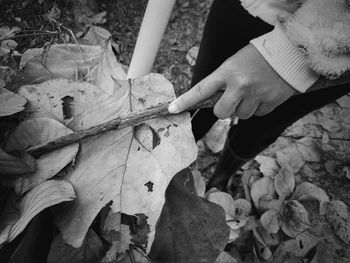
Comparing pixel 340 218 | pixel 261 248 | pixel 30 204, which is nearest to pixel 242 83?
pixel 30 204

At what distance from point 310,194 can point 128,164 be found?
1252 mm

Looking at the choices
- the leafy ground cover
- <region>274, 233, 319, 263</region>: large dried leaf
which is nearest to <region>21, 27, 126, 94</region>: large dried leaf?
the leafy ground cover

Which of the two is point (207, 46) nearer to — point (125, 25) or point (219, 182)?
point (219, 182)

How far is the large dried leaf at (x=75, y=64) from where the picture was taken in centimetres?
69

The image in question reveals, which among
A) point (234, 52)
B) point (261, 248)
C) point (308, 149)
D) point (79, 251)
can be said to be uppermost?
point (234, 52)

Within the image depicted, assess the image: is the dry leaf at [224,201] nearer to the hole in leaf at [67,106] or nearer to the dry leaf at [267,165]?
the dry leaf at [267,165]

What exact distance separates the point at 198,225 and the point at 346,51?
465 millimetres

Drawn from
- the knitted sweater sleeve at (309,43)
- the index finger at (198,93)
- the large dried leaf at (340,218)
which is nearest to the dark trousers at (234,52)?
the knitted sweater sleeve at (309,43)

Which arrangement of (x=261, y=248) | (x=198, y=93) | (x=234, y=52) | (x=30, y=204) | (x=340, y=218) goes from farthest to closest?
(x=340, y=218)
(x=261, y=248)
(x=234, y=52)
(x=198, y=93)
(x=30, y=204)

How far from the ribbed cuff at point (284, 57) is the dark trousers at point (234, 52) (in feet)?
0.67

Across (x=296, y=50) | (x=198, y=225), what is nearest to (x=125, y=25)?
(x=296, y=50)

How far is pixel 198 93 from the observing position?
25.1 inches

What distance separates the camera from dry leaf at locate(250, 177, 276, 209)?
1.54 metres

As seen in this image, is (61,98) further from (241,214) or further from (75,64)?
(241,214)
